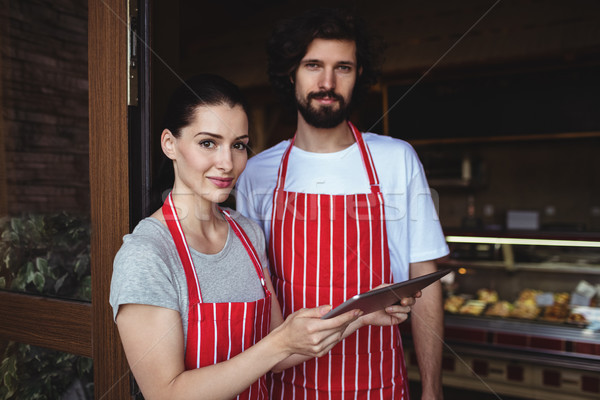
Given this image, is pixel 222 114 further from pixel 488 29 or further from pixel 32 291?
pixel 488 29

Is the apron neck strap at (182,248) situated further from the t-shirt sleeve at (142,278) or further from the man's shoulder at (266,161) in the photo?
the man's shoulder at (266,161)

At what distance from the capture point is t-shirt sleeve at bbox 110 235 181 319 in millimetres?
993

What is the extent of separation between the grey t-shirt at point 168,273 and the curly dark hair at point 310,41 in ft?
2.73

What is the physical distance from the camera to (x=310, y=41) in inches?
69.3

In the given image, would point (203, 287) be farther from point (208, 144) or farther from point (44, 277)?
point (44, 277)

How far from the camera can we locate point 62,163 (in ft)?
5.35

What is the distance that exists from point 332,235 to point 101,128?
2.63 ft

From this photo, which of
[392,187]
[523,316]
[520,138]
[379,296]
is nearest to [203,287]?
[379,296]

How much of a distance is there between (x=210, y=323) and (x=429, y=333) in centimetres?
87

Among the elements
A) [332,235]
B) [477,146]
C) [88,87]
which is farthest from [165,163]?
[477,146]

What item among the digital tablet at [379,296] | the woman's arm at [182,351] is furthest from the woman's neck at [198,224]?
the digital tablet at [379,296]

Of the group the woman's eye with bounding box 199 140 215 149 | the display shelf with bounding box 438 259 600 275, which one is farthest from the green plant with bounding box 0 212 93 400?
the display shelf with bounding box 438 259 600 275

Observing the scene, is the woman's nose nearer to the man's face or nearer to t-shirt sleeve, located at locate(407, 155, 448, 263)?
the man's face

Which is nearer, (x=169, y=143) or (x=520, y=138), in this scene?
(x=169, y=143)
